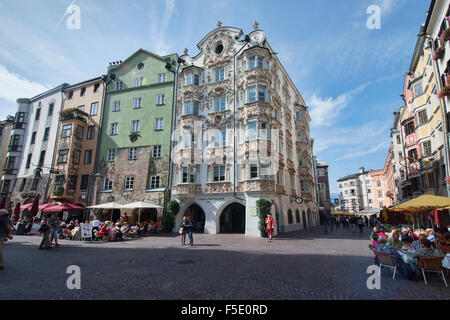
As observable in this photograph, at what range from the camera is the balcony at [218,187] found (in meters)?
24.2

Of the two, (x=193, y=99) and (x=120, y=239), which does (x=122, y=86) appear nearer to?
(x=193, y=99)

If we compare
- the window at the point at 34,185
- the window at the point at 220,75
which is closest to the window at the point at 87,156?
the window at the point at 34,185

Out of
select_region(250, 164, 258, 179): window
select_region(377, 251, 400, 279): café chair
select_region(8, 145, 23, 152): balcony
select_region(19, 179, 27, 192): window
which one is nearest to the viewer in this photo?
select_region(377, 251, 400, 279): café chair

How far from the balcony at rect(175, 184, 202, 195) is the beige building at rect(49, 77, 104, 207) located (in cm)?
1320

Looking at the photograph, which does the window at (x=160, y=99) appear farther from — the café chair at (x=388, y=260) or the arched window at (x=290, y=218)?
the café chair at (x=388, y=260)

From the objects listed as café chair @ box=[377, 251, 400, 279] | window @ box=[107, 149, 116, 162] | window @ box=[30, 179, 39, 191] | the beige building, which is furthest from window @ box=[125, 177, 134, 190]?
café chair @ box=[377, 251, 400, 279]

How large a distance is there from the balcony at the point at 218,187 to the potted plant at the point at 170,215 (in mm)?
3832

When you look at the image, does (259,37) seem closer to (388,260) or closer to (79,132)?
(388,260)

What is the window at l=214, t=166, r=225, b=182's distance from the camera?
25.1 m

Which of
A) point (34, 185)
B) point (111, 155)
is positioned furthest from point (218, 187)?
point (34, 185)

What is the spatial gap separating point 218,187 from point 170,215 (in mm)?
5955

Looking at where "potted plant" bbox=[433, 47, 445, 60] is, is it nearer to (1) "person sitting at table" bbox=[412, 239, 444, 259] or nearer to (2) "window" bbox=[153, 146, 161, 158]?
(1) "person sitting at table" bbox=[412, 239, 444, 259]
